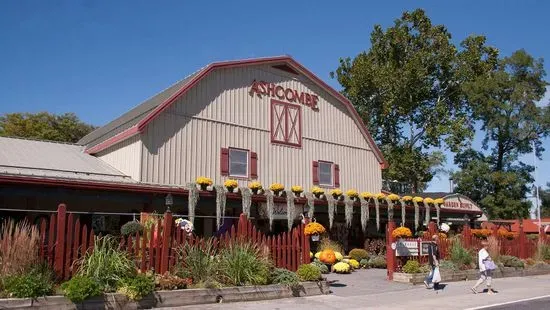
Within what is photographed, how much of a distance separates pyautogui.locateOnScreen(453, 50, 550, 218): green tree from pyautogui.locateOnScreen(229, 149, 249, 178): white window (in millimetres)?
24489

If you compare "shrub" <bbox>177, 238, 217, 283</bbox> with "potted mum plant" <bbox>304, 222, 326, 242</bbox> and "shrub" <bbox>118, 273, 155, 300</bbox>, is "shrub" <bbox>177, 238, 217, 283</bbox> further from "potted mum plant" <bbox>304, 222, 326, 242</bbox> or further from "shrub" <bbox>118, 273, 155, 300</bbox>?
"potted mum plant" <bbox>304, 222, 326, 242</bbox>

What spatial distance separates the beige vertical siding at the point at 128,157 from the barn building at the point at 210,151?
4 centimetres

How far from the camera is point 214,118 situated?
73.3ft

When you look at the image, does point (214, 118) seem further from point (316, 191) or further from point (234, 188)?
point (316, 191)

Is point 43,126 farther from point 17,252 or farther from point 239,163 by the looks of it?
point 17,252

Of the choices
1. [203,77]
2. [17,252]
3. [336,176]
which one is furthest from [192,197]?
[336,176]

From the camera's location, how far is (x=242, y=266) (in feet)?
43.2

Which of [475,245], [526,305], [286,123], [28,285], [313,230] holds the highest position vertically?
[286,123]

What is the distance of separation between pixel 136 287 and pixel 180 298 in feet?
3.59

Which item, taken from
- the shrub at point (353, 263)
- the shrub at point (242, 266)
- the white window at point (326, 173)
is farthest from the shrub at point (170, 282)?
the white window at point (326, 173)

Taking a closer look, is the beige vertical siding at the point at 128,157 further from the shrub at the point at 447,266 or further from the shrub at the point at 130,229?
the shrub at the point at 447,266

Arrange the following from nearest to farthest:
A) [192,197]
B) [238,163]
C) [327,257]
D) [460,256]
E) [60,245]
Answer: [60,245] → [192,197] → [327,257] → [460,256] → [238,163]

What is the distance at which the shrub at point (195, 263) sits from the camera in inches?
500

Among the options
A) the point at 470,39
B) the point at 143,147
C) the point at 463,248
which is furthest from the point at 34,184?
the point at 470,39
